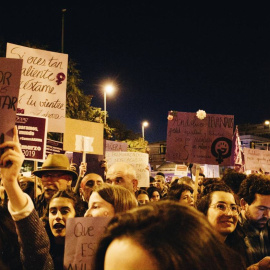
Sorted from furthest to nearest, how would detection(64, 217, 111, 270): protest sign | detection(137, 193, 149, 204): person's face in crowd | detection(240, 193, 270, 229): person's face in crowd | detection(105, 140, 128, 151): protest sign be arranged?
detection(105, 140, 128, 151): protest sign, detection(137, 193, 149, 204): person's face in crowd, detection(240, 193, 270, 229): person's face in crowd, detection(64, 217, 111, 270): protest sign

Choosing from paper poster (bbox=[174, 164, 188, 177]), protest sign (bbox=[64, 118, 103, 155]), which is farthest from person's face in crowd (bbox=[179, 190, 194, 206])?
paper poster (bbox=[174, 164, 188, 177])

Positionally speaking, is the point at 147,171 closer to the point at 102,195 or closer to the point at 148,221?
the point at 102,195

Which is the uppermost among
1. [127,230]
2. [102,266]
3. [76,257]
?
[127,230]

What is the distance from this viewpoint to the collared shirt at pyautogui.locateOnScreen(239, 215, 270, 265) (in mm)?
3309

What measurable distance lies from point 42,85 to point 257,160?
239 inches

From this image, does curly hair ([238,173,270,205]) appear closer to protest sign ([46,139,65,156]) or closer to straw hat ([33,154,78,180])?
straw hat ([33,154,78,180])

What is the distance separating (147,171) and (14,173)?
5.60 m

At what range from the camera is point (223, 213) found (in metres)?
3.42

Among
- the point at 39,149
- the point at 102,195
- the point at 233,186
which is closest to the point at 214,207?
the point at 102,195

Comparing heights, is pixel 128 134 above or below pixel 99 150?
above

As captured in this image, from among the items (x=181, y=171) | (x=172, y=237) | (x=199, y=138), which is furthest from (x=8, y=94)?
(x=181, y=171)

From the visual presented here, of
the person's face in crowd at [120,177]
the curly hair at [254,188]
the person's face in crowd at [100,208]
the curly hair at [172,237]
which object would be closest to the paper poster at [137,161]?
the person's face in crowd at [120,177]

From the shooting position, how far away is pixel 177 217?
1070 mm

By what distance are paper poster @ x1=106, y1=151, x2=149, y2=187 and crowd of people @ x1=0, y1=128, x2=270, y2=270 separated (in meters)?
2.02
